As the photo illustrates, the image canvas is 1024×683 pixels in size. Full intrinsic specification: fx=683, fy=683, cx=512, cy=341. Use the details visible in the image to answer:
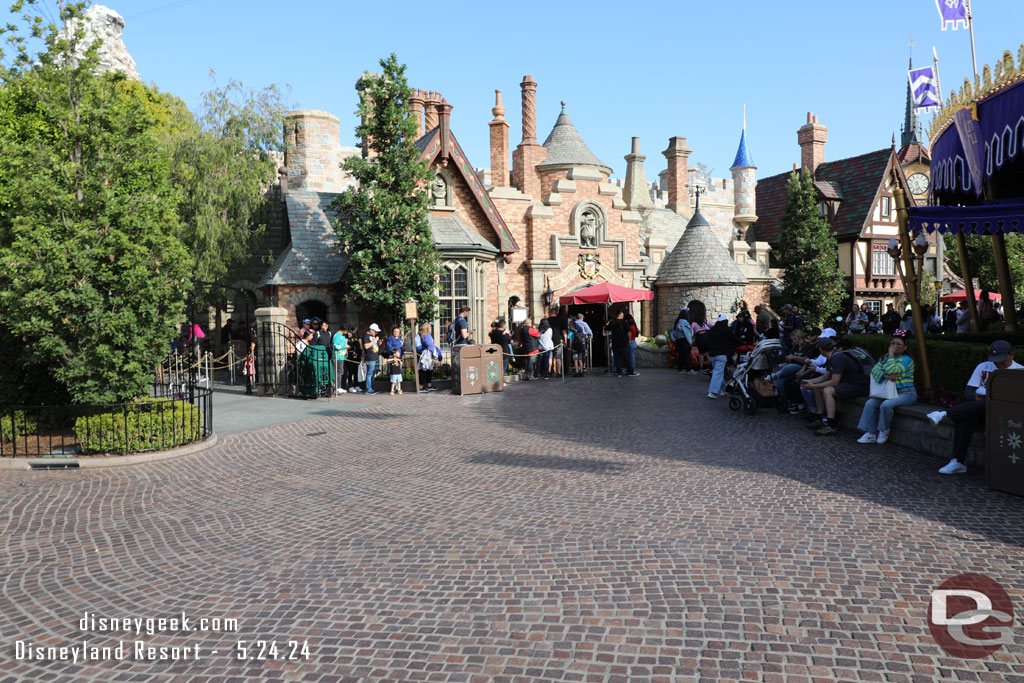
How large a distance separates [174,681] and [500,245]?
19822mm

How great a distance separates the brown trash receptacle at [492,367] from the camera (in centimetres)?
1667

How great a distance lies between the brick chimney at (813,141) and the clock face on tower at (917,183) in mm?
4897

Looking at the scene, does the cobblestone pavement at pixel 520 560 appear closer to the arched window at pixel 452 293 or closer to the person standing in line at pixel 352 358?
the person standing in line at pixel 352 358

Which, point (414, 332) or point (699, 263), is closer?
point (414, 332)

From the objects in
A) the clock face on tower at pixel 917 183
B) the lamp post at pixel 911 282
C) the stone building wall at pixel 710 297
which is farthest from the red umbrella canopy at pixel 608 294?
the clock face on tower at pixel 917 183

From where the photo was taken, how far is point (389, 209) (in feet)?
59.5

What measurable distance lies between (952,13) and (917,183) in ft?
92.9

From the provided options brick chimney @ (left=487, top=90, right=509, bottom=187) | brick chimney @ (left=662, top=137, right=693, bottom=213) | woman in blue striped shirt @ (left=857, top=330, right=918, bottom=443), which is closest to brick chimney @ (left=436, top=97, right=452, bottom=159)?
brick chimney @ (left=487, top=90, right=509, bottom=187)

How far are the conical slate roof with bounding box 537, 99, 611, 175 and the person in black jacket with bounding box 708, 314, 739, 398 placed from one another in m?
16.5

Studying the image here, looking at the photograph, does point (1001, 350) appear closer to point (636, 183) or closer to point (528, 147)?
point (528, 147)

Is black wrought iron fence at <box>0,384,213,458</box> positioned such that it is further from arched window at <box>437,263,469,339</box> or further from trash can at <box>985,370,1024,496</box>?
arched window at <box>437,263,469,339</box>

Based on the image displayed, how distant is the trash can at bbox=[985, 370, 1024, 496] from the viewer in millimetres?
6906

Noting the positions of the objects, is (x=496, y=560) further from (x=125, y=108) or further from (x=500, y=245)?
(x=500, y=245)

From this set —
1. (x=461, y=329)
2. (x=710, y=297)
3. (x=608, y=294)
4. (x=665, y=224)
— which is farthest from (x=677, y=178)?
(x=461, y=329)
